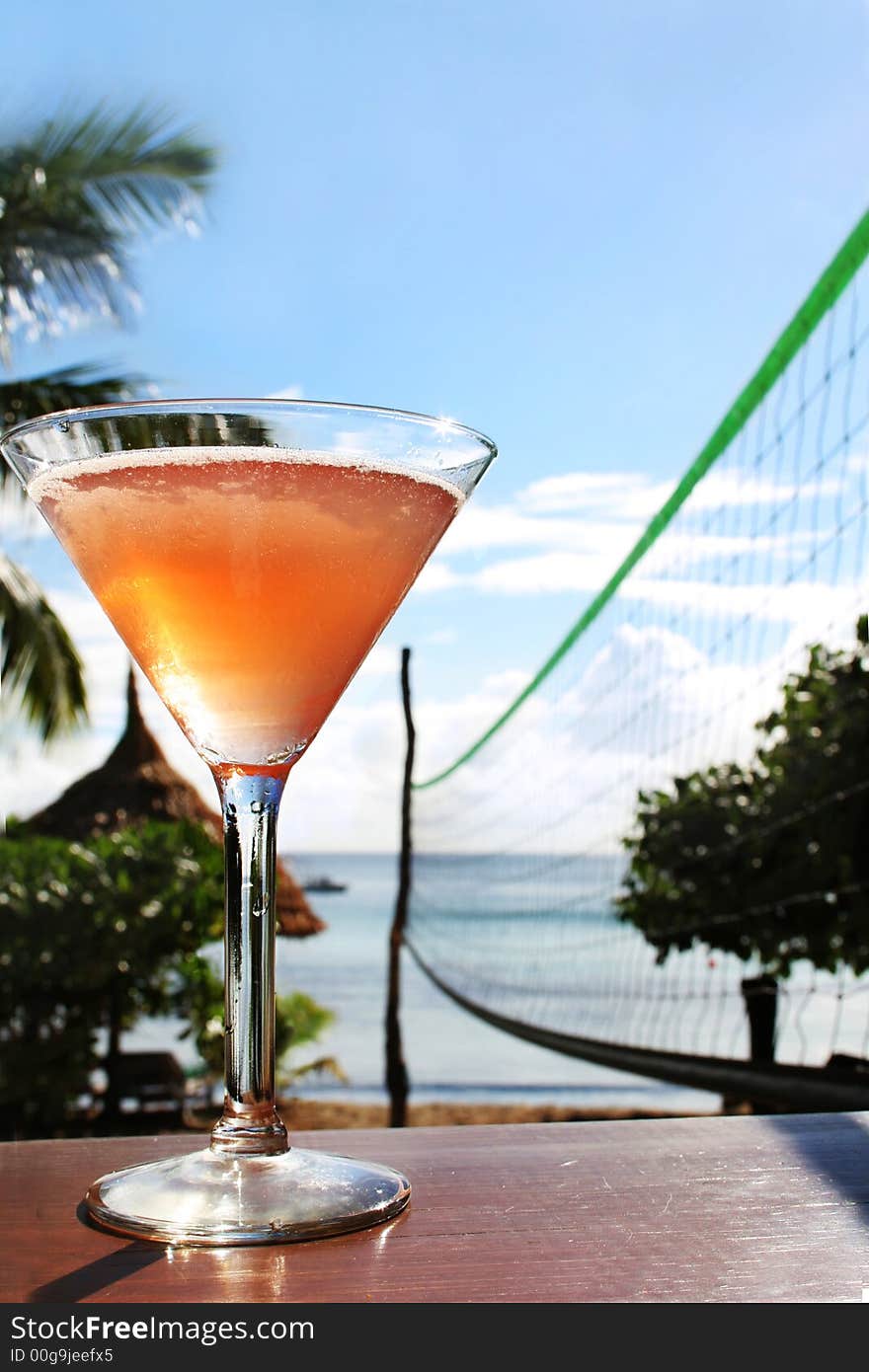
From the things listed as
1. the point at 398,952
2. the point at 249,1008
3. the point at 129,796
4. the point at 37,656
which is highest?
the point at 37,656

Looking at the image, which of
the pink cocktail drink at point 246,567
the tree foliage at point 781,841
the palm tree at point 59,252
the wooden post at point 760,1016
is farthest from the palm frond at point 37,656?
the pink cocktail drink at point 246,567

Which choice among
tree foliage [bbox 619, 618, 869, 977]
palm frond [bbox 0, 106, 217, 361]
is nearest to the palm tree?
palm frond [bbox 0, 106, 217, 361]

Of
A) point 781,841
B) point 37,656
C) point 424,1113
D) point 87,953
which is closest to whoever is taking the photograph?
point 781,841

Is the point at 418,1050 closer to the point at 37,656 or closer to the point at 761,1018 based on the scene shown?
the point at 37,656

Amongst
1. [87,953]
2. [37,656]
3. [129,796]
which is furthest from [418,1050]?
[87,953]

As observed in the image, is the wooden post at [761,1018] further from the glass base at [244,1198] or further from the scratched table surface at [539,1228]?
the glass base at [244,1198]

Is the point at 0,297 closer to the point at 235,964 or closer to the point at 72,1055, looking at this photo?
the point at 72,1055

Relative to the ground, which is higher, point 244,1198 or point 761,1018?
point 244,1198
